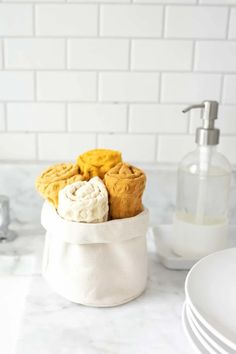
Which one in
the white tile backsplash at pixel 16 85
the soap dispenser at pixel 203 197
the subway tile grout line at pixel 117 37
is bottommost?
the soap dispenser at pixel 203 197

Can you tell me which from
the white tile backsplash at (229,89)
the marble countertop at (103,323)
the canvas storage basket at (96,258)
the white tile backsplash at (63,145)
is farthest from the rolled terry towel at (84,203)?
the white tile backsplash at (229,89)

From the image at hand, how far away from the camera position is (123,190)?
0.61 meters

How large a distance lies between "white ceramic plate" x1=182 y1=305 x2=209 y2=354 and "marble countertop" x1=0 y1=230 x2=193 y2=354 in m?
0.01

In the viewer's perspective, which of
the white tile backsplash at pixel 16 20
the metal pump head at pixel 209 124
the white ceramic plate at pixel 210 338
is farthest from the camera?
the white tile backsplash at pixel 16 20

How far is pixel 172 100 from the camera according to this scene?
0.90 m

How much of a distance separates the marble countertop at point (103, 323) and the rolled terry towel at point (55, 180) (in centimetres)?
15

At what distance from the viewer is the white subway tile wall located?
85 cm

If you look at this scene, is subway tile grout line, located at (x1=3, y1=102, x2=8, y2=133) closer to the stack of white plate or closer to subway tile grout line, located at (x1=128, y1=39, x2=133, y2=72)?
subway tile grout line, located at (x1=128, y1=39, x2=133, y2=72)

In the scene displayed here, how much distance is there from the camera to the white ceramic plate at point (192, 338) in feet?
1.74

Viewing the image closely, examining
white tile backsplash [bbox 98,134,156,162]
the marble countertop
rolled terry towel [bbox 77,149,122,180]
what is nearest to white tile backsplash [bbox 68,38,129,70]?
white tile backsplash [bbox 98,134,156,162]

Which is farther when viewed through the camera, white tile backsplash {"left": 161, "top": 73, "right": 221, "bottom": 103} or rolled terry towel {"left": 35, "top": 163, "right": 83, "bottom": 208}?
white tile backsplash {"left": 161, "top": 73, "right": 221, "bottom": 103}

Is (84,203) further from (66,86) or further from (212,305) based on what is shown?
(66,86)

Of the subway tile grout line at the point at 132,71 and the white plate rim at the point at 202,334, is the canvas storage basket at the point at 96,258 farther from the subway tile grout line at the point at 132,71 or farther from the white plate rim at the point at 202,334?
the subway tile grout line at the point at 132,71

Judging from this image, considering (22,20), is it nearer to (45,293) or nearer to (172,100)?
(172,100)
